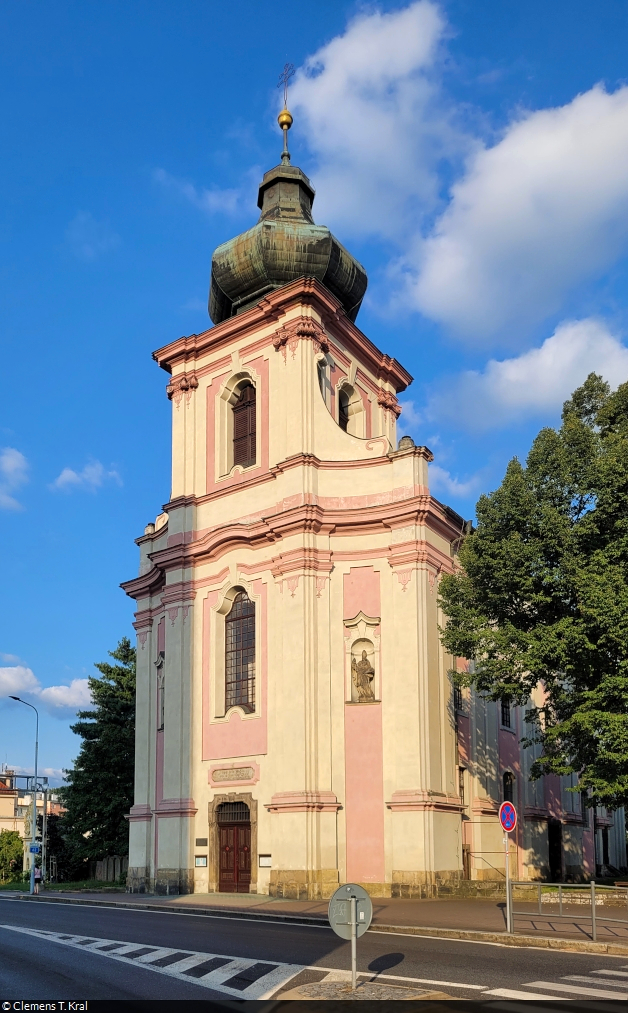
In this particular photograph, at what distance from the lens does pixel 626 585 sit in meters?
21.1

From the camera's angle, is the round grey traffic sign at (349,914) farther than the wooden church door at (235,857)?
No

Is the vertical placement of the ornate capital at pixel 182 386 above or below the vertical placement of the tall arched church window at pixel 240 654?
above

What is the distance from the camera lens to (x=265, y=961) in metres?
12.5

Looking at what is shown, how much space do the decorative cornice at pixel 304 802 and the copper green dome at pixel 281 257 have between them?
15874mm

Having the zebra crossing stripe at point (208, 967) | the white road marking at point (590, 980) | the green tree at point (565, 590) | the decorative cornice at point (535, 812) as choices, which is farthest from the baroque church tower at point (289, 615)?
the white road marking at point (590, 980)

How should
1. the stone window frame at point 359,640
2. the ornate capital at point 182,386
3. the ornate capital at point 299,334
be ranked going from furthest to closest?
1. the ornate capital at point 182,386
2. the ornate capital at point 299,334
3. the stone window frame at point 359,640

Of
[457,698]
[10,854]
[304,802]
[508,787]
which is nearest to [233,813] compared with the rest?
[304,802]

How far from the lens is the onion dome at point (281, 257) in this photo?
33.3 m

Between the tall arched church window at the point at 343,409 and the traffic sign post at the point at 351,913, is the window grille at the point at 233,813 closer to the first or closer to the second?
the tall arched church window at the point at 343,409

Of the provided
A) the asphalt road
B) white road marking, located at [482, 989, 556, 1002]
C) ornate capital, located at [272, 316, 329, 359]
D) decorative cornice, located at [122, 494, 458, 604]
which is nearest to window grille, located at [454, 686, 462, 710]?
decorative cornice, located at [122, 494, 458, 604]

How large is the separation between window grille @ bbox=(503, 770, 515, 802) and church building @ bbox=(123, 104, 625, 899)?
0.10 metres

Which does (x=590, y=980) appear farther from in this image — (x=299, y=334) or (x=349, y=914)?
(x=299, y=334)

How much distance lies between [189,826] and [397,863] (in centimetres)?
732

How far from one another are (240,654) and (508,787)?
10600mm
